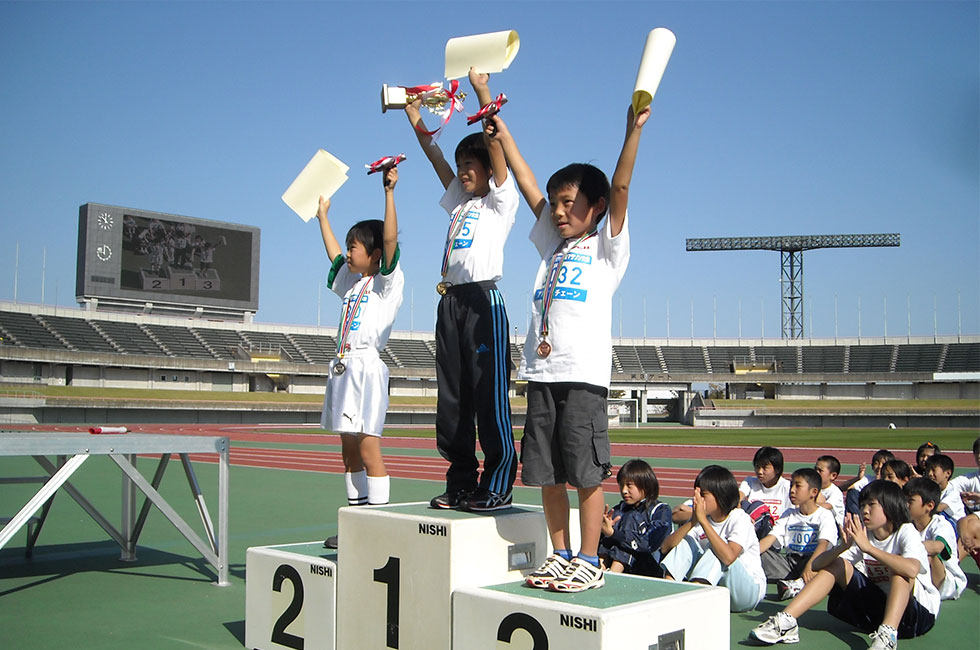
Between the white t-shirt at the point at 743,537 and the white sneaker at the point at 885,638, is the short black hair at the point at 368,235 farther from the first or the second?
the white sneaker at the point at 885,638

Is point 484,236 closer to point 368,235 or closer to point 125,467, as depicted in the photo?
point 368,235

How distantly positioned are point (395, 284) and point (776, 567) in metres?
3.12

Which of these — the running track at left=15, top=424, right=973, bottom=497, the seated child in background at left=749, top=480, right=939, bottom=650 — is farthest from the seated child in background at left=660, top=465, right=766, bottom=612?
the running track at left=15, top=424, right=973, bottom=497

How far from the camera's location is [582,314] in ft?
11.8

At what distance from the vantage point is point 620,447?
23250 mm

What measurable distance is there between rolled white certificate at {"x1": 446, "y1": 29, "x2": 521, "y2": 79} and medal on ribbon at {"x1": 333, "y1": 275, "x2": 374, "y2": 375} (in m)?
1.53

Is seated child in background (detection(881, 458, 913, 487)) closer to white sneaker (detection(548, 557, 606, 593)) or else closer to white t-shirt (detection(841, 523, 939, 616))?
white t-shirt (detection(841, 523, 939, 616))

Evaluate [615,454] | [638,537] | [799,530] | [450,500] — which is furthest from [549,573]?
[615,454]

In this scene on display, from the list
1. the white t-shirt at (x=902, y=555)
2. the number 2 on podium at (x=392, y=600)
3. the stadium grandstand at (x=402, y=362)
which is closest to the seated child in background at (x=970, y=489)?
the white t-shirt at (x=902, y=555)

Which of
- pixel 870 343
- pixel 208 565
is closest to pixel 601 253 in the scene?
pixel 208 565

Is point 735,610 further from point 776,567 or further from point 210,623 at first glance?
point 210,623

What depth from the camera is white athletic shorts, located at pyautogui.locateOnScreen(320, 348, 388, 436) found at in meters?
4.93

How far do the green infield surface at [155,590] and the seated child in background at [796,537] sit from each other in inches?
7.1

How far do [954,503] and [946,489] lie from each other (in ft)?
0.82
